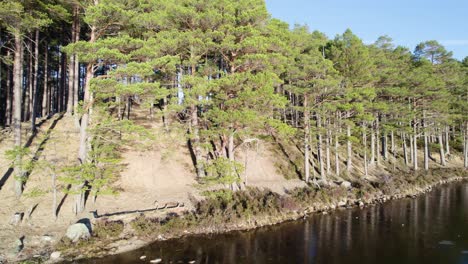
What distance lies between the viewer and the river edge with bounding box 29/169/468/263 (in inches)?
507

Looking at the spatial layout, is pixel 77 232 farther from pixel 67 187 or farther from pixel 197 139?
pixel 197 139

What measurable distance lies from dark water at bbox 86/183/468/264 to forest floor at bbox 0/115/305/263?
3.69 metres

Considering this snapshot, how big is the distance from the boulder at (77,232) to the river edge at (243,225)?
0.37m

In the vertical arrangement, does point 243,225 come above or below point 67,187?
below

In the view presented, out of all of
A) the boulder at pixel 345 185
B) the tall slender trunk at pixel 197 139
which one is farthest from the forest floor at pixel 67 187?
the boulder at pixel 345 185

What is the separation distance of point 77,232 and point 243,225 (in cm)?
823

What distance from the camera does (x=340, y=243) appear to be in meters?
15.2

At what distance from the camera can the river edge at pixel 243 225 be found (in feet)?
42.2

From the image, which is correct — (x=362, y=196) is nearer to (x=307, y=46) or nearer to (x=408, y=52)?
(x=307, y=46)

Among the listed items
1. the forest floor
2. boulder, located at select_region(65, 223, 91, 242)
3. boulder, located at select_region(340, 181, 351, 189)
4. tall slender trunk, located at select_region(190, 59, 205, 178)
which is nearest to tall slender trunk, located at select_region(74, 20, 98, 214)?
the forest floor

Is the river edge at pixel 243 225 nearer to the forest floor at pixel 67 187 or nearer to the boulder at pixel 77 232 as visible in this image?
the boulder at pixel 77 232

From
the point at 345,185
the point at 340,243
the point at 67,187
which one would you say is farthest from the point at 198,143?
the point at 345,185

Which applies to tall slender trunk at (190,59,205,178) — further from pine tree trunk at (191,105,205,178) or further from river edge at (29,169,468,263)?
river edge at (29,169,468,263)

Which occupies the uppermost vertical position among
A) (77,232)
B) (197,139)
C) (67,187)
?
(197,139)
